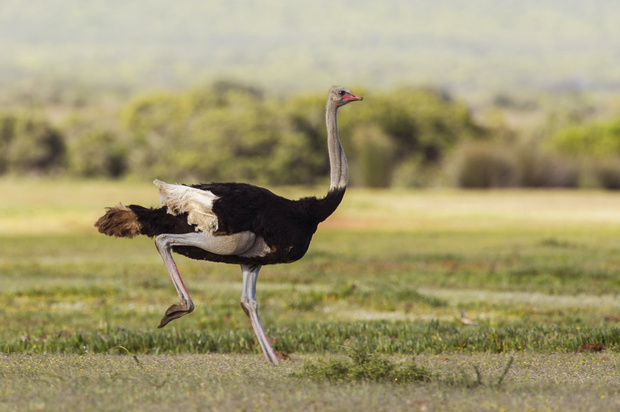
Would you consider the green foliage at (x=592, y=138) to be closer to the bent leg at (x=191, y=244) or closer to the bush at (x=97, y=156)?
the bush at (x=97, y=156)

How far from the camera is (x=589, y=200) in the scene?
5850cm

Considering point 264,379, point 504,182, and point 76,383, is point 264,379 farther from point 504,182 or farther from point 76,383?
point 504,182

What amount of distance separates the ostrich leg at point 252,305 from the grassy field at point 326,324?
29 centimetres

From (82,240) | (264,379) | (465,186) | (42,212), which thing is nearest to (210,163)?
(465,186)

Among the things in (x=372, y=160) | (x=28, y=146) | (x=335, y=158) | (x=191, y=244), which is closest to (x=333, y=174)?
(x=335, y=158)

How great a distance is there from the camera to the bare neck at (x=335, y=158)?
10.1 metres

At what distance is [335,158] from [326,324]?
155 inches

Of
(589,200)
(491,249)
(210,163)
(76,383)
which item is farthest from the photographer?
(210,163)

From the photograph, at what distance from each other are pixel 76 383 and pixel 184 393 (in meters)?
0.99

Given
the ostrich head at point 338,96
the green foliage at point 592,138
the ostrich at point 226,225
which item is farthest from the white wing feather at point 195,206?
the green foliage at point 592,138

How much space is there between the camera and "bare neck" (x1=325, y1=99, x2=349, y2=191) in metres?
10.1

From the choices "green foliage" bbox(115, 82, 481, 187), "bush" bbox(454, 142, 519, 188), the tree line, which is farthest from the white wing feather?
"green foliage" bbox(115, 82, 481, 187)

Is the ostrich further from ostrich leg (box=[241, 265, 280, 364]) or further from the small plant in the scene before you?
the small plant

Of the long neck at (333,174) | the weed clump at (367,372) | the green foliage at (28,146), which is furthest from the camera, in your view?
the green foliage at (28,146)
